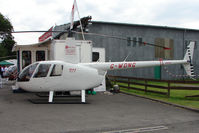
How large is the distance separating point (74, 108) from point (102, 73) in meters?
2.65

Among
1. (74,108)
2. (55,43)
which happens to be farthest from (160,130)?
(55,43)

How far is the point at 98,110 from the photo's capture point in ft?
27.1

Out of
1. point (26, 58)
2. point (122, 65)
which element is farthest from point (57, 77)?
point (26, 58)

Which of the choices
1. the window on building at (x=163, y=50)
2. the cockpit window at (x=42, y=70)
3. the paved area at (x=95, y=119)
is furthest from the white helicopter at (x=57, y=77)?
the window on building at (x=163, y=50)

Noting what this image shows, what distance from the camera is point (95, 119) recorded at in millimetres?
6867

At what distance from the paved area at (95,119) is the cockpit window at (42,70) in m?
1.47

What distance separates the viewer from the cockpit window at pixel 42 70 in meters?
9.73

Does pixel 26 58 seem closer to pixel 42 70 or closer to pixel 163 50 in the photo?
pixel 42 70

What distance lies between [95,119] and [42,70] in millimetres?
4187

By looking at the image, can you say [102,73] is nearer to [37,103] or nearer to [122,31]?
[37,103]

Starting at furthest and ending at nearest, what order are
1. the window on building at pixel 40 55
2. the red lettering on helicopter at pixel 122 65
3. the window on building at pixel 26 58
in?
the window on building at pixel 40 55, the window on building at pixel 26 58, the red lettering on helicopter at pixel 122 65

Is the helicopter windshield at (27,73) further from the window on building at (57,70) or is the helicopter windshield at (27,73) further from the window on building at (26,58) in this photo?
the window on building at (26,58)

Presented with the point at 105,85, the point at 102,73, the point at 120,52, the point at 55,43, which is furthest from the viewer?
the point at 120,52

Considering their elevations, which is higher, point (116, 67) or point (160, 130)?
point (116, 67)
